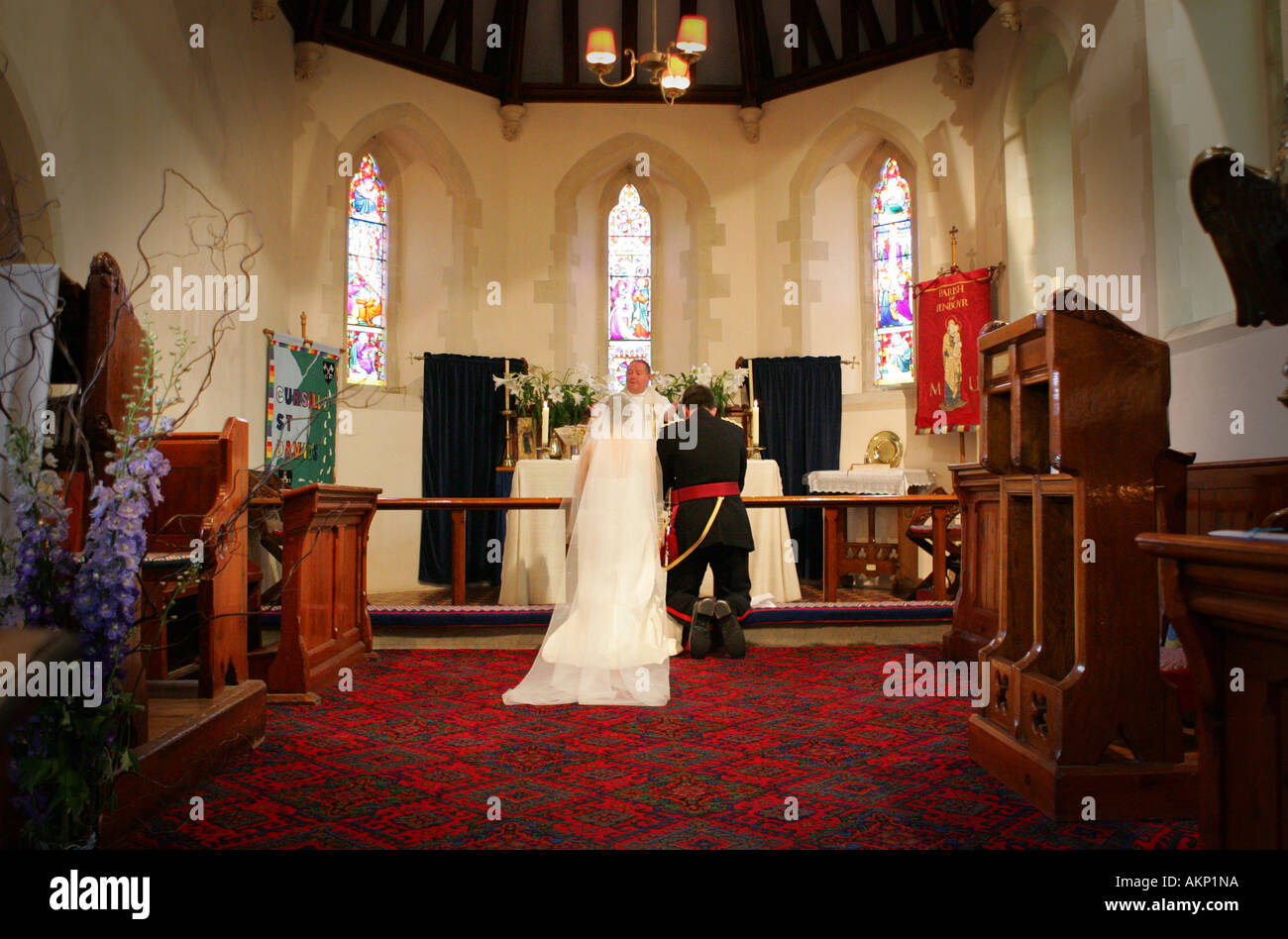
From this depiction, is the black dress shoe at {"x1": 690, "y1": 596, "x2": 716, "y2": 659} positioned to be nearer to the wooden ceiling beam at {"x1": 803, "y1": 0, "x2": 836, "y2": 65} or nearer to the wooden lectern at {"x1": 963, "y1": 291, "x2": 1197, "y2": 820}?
the wooden lectern at {"x1": 963, "y1": 291, "x2": 1197, "y2": 820}

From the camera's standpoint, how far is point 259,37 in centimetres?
876

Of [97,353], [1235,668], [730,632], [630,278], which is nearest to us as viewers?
[1235,668]

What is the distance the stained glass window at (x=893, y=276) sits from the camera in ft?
35.3

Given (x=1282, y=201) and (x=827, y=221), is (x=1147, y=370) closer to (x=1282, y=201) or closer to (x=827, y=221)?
(x=1282, y=201)

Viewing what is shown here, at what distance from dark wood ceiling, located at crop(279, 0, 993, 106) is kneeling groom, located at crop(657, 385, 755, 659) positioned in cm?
653

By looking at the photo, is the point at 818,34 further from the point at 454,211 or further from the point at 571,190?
the point at 454,211

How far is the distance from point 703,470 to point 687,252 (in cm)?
659

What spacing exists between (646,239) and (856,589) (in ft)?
17.0

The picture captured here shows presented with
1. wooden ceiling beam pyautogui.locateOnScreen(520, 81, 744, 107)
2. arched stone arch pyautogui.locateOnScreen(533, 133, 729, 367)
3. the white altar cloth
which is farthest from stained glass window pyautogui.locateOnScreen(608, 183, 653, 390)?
the white altar cloth

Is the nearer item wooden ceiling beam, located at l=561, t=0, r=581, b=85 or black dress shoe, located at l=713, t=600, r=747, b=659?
black dress shoe, located at l=713, t=600, r=747, b=659

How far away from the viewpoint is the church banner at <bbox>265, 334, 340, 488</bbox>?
876cm

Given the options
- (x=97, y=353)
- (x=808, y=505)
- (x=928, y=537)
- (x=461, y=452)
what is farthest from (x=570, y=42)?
(x=97, y=353)

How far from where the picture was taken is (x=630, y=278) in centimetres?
1183

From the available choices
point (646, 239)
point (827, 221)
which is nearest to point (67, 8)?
point (646, 239)
